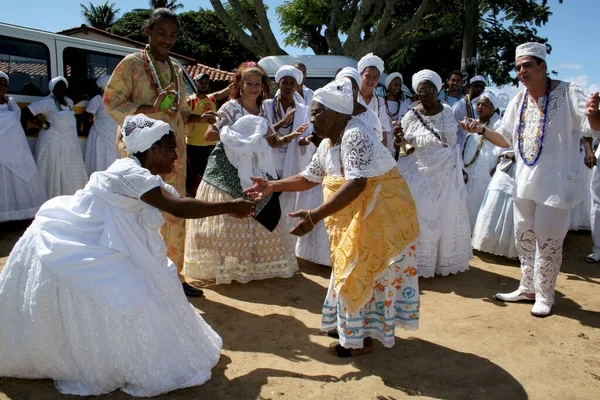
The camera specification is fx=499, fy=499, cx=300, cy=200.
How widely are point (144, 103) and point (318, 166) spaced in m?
1.58

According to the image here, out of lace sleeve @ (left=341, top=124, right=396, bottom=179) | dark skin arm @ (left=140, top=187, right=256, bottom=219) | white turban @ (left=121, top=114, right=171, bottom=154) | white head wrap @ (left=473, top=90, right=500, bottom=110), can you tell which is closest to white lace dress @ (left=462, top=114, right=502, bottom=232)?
white head wrap @ (left=473, top=90, right=500, bottom=110)

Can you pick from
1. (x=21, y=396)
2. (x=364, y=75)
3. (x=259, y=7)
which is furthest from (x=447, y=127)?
(x=259, y=7)

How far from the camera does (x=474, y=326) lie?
13.0 ft

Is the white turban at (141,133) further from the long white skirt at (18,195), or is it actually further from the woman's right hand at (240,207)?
the long white skirt at (18,195)

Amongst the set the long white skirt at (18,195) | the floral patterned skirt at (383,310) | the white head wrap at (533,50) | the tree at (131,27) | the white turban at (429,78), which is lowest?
the floral patterned skirt at (383,310)

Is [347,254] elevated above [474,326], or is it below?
above

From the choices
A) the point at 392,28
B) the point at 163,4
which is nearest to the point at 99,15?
the point at 163,4

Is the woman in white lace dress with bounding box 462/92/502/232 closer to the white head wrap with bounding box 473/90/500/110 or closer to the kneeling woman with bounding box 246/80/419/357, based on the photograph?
the white head wrap with bounding box 473/90/500/110

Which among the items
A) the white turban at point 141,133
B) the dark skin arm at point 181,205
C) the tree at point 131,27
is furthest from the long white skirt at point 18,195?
the tree at point 131,27

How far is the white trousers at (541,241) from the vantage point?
4.20 m

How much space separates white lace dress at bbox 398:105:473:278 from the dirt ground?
373 millimetres

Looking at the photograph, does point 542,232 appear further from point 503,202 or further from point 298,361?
point 298,361

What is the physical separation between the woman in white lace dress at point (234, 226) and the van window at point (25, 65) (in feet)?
11.7

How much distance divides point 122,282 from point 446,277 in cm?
371
